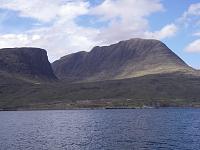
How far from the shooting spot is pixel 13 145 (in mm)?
107375

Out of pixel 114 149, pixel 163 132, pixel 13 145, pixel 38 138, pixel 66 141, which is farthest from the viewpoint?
pixel 163 132

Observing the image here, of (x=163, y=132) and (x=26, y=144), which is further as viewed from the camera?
(x=163, y=132)

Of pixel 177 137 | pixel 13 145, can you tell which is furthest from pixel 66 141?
pixel 177 137

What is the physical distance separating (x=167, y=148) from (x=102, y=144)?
1844 centimetres

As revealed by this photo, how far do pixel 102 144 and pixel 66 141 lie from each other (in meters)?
12.8

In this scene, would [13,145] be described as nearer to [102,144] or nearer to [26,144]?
[26,144]

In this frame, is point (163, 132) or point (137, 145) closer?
point (137, 145)

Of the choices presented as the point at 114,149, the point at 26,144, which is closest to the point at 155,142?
the point at 114,149

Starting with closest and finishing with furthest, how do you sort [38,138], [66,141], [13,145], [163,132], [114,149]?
1. [114,149]
2. [13,145]
3. [66,141]
4. [38,138]
5. [163,132]

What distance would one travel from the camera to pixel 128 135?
128250 mm

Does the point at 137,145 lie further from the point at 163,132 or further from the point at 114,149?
the point at 163,132

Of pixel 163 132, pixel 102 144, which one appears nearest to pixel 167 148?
pixel 102 144

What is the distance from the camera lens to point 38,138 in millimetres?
123688

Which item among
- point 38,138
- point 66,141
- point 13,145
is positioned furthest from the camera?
point 38,138
